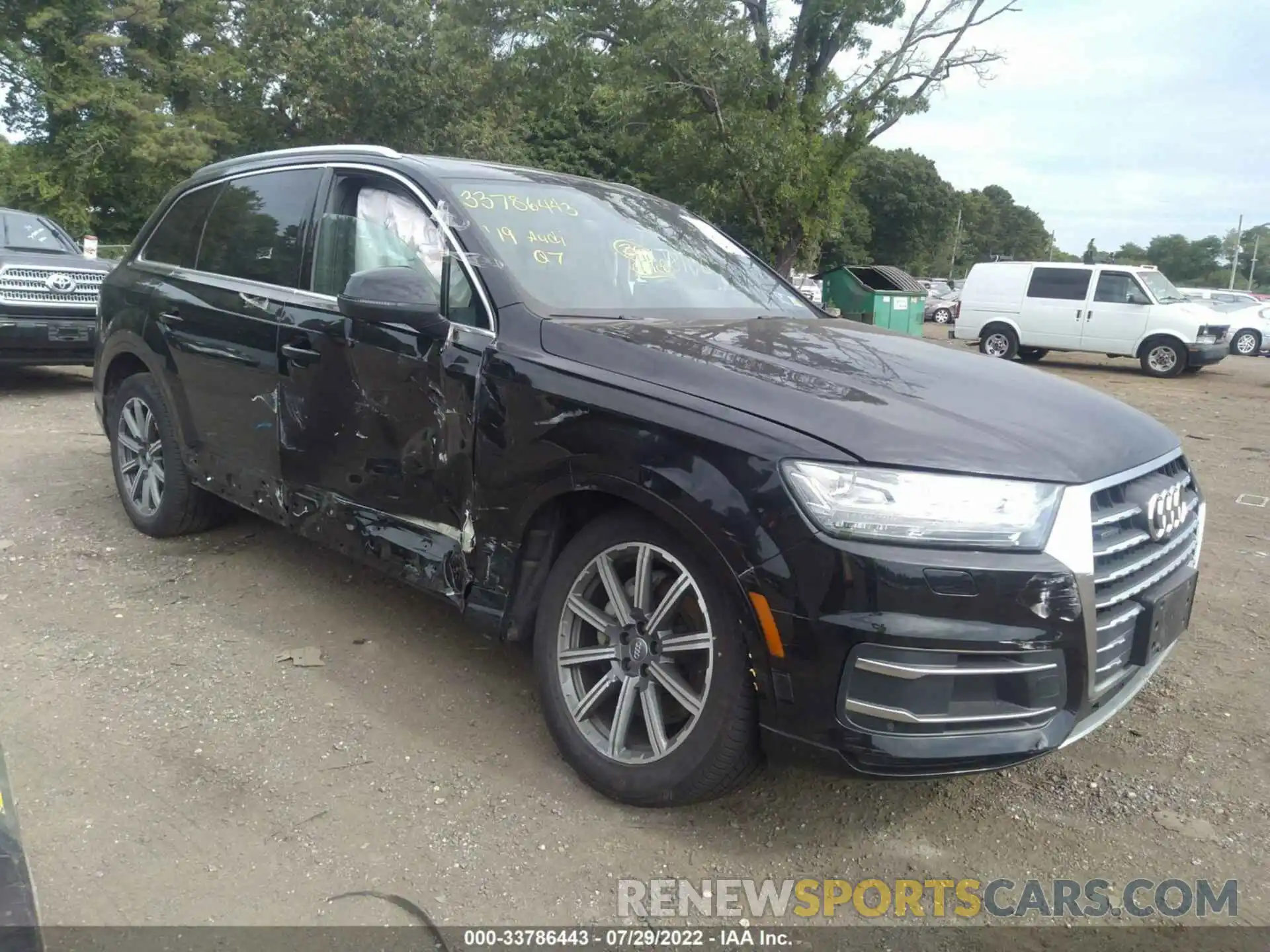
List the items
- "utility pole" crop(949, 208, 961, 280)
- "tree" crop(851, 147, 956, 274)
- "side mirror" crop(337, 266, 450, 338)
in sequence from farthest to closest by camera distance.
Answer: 1. "utility pole" crop(949, 208, 961, 280)
2. "tree" crop(851, 147, 956, 274)
3. "side mirror" crop(337, 266, 450, 338)

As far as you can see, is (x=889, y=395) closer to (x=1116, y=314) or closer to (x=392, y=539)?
(x=392, y=539)

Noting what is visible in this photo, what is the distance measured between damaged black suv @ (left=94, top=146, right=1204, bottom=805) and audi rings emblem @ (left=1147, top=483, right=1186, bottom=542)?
0.05 feet

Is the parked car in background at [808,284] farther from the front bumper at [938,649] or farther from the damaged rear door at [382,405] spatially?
the front bumper at [938,649]

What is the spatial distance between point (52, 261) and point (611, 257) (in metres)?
7.46

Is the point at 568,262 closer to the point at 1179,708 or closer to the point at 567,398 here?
the point at 567,398

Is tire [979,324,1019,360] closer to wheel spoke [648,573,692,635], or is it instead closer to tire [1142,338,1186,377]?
tire [1142,338,1186,377]

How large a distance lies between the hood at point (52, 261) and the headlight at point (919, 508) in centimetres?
817

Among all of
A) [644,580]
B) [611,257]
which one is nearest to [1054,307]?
[611,257]

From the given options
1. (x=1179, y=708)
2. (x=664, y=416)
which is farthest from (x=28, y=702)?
(x=1179, y=708)

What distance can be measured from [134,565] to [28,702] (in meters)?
1.34

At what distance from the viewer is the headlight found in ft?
7.42

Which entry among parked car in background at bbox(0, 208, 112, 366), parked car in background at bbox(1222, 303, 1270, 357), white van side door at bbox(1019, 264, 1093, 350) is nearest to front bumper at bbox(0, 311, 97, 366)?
parked car in background at bbox(0, 208, 112, 366)

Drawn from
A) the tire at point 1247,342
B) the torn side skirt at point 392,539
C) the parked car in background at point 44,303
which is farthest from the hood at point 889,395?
the tire at point 1247,342

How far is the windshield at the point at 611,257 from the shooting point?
326cm
